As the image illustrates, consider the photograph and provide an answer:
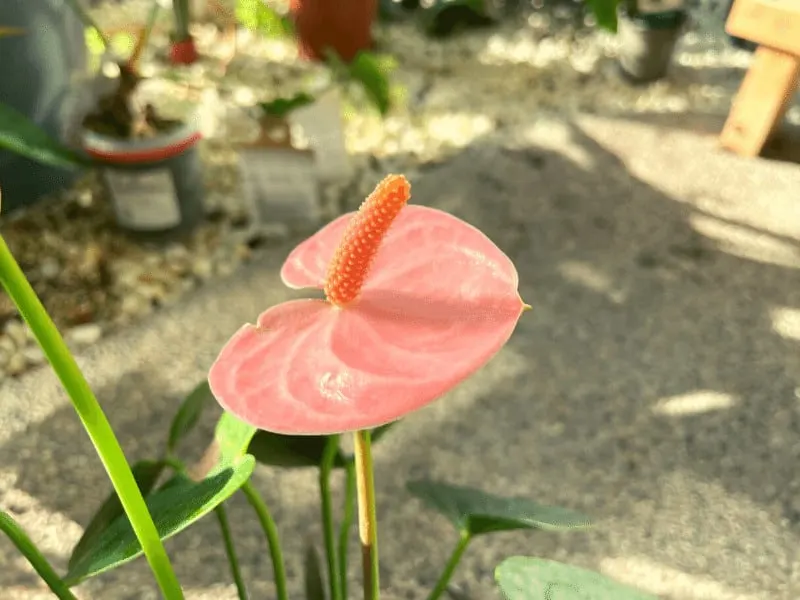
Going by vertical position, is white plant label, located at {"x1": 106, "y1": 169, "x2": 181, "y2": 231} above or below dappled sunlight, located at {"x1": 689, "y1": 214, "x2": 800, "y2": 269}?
below

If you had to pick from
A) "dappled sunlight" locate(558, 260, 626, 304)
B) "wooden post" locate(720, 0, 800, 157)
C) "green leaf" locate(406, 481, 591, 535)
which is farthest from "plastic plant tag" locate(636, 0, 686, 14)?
"green leaf" locate(406, 481, 591, 535)

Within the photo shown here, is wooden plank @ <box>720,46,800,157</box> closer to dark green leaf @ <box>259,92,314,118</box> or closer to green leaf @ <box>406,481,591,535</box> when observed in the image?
dark green leaf @ <box>259,92,314,118</box>

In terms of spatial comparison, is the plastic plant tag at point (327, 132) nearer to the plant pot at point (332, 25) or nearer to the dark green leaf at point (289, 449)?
the plant pot at point (332, 25)

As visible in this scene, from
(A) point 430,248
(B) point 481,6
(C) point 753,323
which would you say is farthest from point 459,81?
(A) point 430,248

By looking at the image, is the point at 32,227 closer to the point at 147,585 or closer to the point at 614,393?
the point at 147,585

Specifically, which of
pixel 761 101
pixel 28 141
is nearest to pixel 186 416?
pixel 28 141

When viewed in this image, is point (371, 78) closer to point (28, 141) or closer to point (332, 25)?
point (332, 25)

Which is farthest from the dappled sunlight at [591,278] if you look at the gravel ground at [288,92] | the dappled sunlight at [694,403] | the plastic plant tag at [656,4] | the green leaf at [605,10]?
the plastic plant tag at [656,4]
